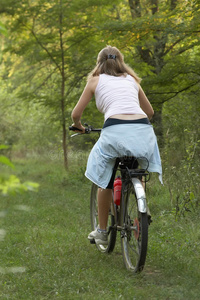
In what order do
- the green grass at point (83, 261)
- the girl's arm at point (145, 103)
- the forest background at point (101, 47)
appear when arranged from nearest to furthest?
the green grass at point (83, 261) < the girl's arm at point (145, 103) < the forest background at point (101, 47)

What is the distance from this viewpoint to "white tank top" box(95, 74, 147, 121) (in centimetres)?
385

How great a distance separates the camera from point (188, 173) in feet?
20.4

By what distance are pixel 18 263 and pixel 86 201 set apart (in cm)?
392

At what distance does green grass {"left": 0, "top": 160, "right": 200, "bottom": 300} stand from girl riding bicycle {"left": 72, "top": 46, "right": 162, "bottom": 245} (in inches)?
23.0

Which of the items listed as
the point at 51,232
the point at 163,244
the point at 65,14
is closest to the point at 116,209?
the point at 163,244

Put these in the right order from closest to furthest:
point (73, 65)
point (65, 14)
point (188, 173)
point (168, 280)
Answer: point (168, 280) < point (188, 173) < point (65, 14) < point (73, 65)

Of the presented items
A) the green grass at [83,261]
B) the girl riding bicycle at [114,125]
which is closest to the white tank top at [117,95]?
the girl riding bicycle at [114,125]

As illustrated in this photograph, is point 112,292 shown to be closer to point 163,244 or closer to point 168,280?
point 168,280

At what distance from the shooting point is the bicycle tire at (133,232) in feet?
11.6

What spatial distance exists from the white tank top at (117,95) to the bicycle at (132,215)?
1.33 feet

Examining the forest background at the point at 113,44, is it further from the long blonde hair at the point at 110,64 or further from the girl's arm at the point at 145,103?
the long blonde hair at the point at 110,64

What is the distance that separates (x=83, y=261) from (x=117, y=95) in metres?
1.53

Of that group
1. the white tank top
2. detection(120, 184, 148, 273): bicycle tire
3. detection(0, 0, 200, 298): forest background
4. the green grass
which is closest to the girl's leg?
detection(120, 184, 148, 273): bicycle tire

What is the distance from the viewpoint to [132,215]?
12.6 ft
